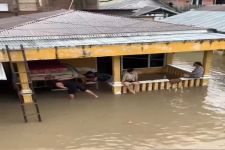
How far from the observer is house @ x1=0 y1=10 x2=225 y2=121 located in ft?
34.1

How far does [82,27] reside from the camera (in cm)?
1273

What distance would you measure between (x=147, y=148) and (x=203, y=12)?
18751mm

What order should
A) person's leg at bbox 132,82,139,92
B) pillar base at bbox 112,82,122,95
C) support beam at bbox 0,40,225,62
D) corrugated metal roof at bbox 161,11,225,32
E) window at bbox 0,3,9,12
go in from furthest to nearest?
window at bbox 0,3,9,12 < corrugated metal roof at bbox 161,11,225,32 < person's leg at bbox 132,82,139,92 < pillar base at bbox 112,82,122,95 < support beam at bbox 0,40,225,62

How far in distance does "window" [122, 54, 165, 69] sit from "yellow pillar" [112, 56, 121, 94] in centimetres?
275

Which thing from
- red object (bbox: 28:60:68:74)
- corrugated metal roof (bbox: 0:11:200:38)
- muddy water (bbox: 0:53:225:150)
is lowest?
muddy water (bbox: 0:53:225:150)

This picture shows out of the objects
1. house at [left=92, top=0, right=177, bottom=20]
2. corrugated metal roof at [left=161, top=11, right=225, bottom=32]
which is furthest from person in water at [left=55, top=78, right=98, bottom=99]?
house at [left=92, top=0, right=177, bottom=20]

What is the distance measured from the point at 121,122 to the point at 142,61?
590 cm

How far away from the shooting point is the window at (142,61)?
1470 cm

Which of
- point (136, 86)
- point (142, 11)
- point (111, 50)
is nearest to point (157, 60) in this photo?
point (136, 86)

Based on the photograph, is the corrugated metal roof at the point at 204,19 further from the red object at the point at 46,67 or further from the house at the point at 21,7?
the house at the point at 21,7

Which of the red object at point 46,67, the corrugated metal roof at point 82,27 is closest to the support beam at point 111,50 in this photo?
the corrugated metal roof at point 82,27

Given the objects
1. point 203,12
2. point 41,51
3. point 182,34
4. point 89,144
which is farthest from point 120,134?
point 203,12

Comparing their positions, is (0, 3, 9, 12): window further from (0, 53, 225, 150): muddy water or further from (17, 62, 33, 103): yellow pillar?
(17, 62, 33, 103): yellow pillar

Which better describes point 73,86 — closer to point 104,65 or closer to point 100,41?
point 100,41
